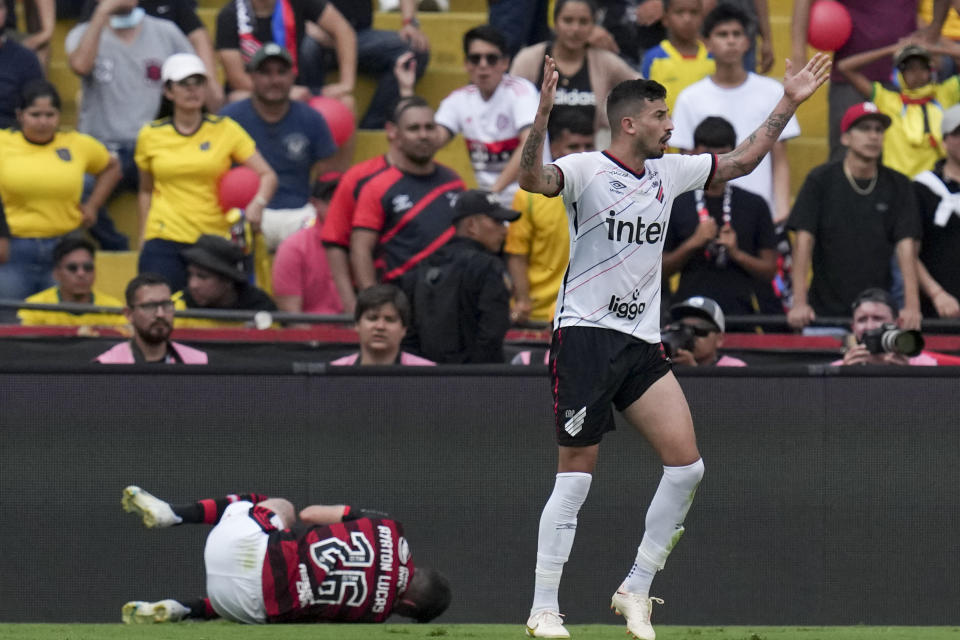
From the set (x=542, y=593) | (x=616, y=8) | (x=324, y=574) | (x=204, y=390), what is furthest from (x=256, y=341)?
(x=616, y=8)

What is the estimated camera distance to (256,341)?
30.0 ft

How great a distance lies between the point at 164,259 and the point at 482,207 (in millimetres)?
2602

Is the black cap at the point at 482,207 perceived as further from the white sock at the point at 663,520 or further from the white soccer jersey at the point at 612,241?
the white sock at the point at 663,520

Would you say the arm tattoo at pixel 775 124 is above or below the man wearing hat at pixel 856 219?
above

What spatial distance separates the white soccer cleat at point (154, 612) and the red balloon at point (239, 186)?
149 inches

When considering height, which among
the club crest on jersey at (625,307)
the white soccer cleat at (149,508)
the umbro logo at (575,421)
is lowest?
the white soccer cleat at (149,508)

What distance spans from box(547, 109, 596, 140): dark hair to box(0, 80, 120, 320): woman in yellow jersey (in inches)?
131

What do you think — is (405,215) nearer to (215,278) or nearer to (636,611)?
(215,278)

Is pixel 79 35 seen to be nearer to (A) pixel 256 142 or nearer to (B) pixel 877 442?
(A) pixel 256 142

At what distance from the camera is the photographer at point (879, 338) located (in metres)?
7.99

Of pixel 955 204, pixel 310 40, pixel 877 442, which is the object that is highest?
pixel 310 40

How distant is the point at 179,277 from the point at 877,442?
15.7 ft

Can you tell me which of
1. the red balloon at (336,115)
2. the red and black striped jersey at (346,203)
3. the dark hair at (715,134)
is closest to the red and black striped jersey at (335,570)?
the red and black striped jersey at (346,203)

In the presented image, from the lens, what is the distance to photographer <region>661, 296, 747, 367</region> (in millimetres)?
8268
